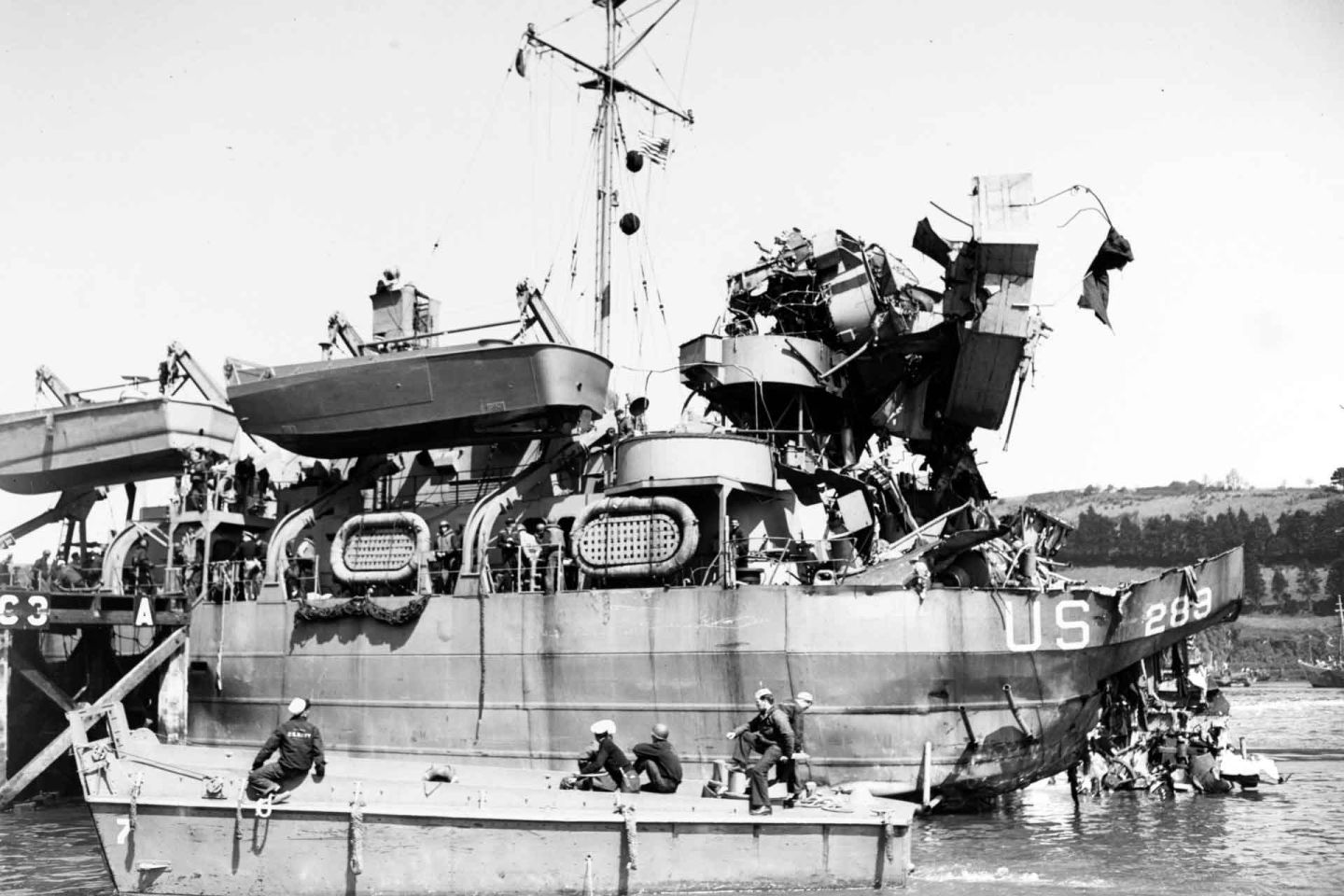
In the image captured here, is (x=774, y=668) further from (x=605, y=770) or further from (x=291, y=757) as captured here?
(x=291, y=757)

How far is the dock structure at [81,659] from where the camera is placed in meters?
19.1

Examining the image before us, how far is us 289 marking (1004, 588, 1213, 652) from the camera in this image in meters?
17.0

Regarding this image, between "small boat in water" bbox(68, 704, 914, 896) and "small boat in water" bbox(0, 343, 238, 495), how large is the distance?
504 inches

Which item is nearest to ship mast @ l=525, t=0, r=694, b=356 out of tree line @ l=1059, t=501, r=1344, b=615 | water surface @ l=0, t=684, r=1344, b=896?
water surface @ l=0, t=684, r=1344, b=896

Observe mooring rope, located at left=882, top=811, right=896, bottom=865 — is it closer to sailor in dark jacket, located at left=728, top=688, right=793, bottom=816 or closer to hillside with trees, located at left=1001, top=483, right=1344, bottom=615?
sailor in dark jacket, located at left=728, top=688, right=793, bottom=816

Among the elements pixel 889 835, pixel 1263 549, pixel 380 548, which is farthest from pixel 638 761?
pixel 1263 549

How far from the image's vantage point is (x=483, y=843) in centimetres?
1124

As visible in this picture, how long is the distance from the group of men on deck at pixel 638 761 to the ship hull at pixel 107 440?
1258 centimetres

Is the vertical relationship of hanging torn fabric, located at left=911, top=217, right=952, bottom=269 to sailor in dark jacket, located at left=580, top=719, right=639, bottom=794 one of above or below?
→ above

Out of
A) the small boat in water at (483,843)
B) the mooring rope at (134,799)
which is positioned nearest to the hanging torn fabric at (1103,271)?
the small boat in water at (483,843)

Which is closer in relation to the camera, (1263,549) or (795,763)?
(795,763)

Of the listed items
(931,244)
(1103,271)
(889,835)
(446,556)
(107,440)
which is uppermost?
(931,244)

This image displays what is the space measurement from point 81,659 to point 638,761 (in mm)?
15130

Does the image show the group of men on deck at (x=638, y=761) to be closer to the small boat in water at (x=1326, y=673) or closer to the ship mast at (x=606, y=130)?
the ship mast at (x=606, y=130)
